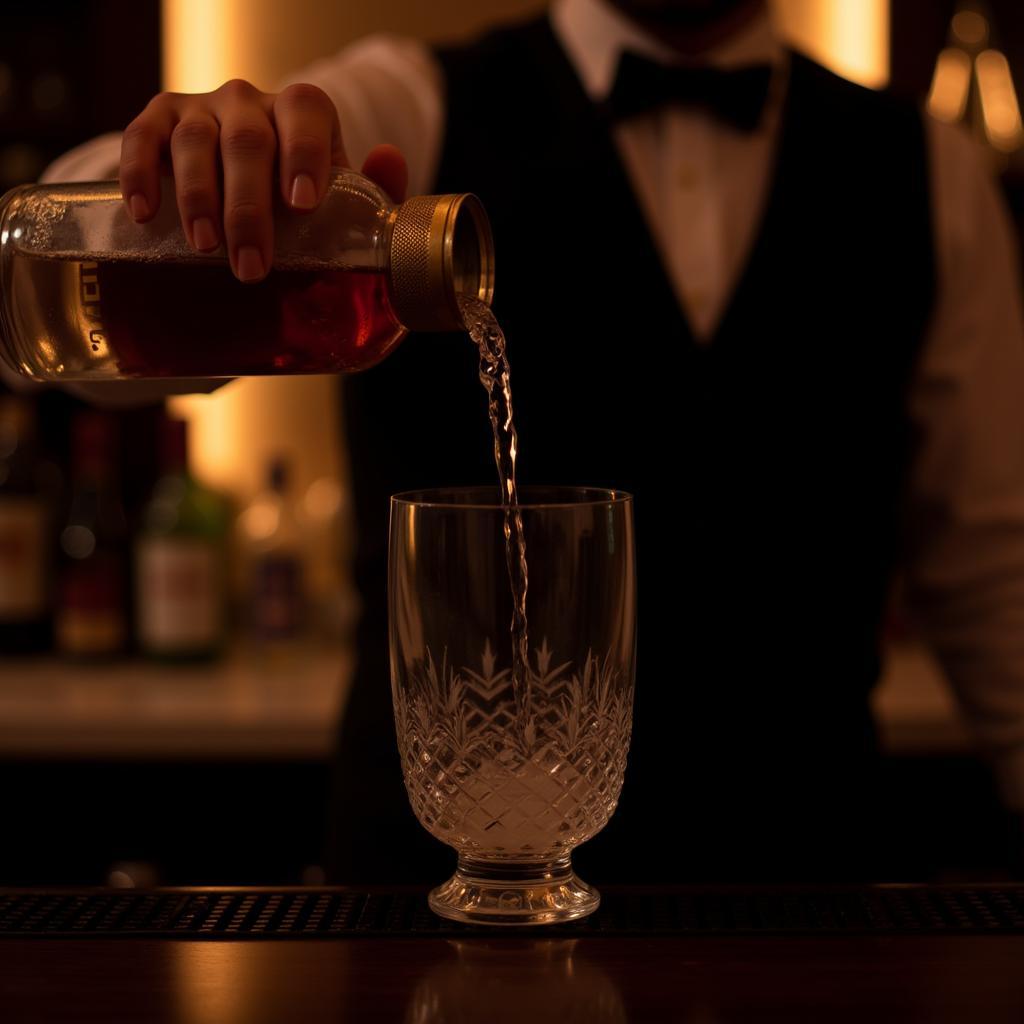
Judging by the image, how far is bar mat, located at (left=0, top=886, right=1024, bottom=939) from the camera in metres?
0.78

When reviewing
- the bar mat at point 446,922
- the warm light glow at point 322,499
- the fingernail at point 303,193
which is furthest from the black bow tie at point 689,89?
the warm light glow at point 322,499

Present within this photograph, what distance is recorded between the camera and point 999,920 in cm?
81

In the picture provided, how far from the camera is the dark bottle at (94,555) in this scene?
247cm

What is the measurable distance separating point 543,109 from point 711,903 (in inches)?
40.9

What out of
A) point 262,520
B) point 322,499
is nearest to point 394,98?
point 262,520

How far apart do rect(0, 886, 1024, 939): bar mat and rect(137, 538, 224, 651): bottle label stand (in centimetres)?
156

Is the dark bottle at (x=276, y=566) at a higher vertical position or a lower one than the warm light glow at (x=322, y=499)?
lower

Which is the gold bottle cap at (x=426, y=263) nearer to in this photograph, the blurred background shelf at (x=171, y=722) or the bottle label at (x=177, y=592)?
the blurred background shelf at (x=171, y=722)

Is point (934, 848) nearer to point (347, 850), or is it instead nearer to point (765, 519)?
point (765, 519)

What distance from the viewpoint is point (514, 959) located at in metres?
0.74

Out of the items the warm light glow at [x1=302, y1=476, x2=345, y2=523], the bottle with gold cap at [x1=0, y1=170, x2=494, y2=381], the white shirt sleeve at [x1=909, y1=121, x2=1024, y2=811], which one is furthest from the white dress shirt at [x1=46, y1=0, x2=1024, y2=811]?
the warm light glow at [x1=302, y1=476, x2=345, y2=523]

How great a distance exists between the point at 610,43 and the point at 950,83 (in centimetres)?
122

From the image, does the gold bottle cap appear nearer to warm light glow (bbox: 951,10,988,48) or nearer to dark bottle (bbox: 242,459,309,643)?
dark bottle (bbox: 242,459,309,643)

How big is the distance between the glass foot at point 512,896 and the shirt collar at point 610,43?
106 cm
